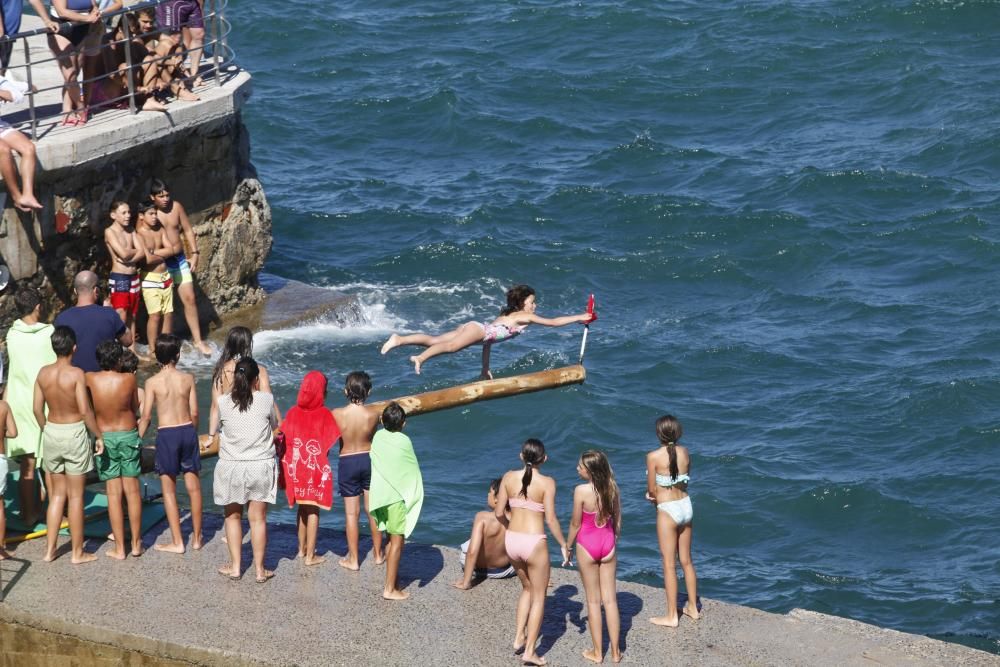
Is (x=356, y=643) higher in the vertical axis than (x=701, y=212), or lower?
higher

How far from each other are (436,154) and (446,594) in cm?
2012

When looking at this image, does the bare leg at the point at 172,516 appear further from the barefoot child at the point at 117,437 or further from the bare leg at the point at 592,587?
the bare leg at the point at 592,587

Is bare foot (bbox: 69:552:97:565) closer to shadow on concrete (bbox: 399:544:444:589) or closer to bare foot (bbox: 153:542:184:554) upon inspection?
bare foot (bbox: 153:542:184:554)

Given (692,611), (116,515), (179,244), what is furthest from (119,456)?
(179,244)

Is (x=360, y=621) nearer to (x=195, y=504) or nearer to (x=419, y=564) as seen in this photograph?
(x=419, y=564)

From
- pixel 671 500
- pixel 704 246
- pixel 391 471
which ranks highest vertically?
pixel 391 471

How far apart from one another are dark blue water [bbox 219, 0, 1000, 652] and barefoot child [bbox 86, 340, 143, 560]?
17.1 feet

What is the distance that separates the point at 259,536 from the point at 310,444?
31.8 inches

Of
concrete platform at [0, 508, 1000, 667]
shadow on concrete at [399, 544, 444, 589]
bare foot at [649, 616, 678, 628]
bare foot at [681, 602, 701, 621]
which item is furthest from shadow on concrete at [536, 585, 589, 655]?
shadow on concrete at [399, 544, 444, 589]

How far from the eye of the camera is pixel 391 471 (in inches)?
436

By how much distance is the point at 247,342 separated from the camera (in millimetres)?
11531

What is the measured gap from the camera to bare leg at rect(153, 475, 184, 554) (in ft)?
38.7

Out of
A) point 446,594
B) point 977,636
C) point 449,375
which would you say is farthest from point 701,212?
point 446,594

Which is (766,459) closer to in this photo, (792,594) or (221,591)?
(792,594)
